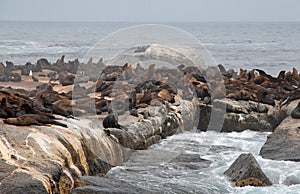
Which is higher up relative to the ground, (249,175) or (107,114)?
(107,114)

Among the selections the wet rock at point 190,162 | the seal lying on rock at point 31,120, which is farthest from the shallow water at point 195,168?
the seal lying on rock at point 31,120

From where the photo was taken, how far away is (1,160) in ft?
20.2

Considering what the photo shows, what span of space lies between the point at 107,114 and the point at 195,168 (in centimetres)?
275

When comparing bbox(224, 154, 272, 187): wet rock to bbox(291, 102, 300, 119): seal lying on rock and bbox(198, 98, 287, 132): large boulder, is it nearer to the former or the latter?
bbox(291, 102, 300, 119): seal lying on rock

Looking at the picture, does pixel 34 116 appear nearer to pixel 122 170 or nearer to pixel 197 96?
pixel 122 170

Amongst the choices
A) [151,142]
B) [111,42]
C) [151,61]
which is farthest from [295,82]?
[111,42]

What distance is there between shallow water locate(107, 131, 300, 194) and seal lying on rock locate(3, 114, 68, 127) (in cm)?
129

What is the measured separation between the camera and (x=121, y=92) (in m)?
12.5

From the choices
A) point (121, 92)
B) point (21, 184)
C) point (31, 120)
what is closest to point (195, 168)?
point (31, 120)

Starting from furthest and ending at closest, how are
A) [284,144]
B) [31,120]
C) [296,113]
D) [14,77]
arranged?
1. [14,77]
2. [296,113]
3. [284,144]
4. [31,120]

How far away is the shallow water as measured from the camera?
7.26m

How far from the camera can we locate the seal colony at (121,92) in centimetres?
866

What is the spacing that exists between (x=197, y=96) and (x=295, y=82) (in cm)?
404

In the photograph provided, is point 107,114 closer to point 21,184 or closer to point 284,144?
point 284,144
